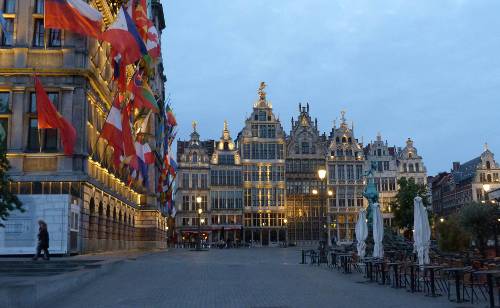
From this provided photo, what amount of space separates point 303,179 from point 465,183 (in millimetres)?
35145

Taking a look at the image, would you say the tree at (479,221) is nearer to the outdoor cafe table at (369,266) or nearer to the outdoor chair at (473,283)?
the outdoor cafe table at (369,266)

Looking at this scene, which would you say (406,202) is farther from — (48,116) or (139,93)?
(48,116)

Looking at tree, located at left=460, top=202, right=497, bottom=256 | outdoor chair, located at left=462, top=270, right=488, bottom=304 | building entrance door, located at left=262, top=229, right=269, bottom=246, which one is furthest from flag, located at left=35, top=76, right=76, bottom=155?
building entrance door, located at left=262, top=229, right=269, bottom=246

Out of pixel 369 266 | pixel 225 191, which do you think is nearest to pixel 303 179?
pixel 225 191

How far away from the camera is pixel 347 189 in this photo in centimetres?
9312

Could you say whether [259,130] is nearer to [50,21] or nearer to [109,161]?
[109,161]

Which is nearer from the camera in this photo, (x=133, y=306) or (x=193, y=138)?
(x=133, y=306)

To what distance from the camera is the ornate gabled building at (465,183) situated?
100m

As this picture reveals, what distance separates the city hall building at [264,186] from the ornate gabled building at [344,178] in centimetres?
17

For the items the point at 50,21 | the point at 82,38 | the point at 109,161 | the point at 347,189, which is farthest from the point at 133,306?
the point at 347,189

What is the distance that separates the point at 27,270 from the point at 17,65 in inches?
569

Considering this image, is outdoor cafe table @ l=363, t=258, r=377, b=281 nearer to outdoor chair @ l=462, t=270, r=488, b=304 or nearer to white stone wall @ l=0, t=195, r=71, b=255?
outdoor chair @ l=462, t=270, r=488, b=304

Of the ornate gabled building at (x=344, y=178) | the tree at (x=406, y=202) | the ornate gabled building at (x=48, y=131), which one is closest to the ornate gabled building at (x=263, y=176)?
the ornate gabled building at (x=344, y=178)

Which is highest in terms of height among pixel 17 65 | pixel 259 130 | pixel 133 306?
pixel 259 130
